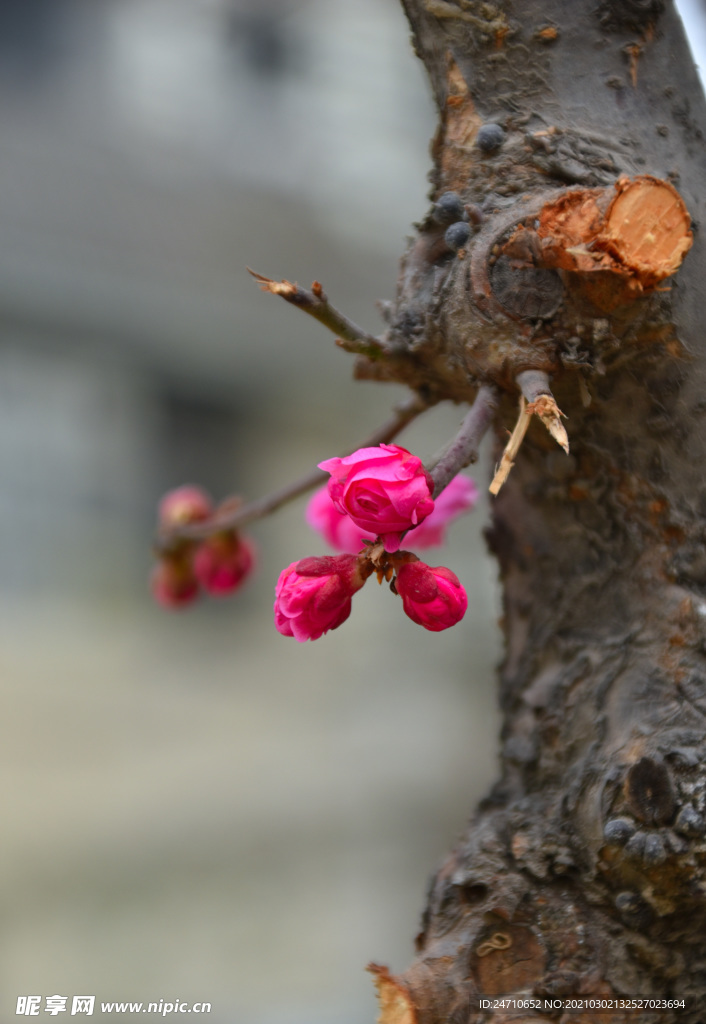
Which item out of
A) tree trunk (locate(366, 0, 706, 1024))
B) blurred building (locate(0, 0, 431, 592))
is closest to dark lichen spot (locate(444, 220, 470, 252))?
tree trunk (locate(366, 0, 706, 1024))

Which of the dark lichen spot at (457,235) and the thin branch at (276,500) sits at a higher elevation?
the thin branch at (276,500)

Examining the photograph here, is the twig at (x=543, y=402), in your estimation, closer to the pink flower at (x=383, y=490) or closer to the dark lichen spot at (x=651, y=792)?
the pink flower at (x=383, y=490)

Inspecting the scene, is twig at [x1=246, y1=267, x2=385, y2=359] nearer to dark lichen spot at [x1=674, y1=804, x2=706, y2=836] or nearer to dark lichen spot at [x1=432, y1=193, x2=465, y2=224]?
dark lichen spot at [x1=432, y1=193, x2=465, y2=224]

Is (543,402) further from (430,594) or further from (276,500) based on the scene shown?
(276,500)

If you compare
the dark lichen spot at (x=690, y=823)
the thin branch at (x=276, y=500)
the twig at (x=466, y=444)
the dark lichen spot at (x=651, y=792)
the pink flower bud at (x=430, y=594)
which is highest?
the thin branch at (x=276, y=500)

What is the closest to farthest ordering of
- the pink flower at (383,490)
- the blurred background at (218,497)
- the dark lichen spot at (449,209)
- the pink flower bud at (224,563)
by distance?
1. the pink flower at (383,490)
2. the dark lichen spot at (449,209)
3. the pink flower bud at (224,563)
4. the blurred background at (218,497)

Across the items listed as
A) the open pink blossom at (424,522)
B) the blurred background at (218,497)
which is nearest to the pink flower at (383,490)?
the open pink blossom at (424,522)
